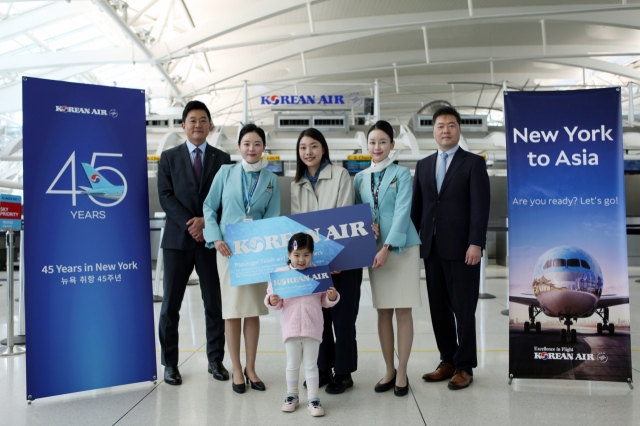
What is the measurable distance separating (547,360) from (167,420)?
7.93ft

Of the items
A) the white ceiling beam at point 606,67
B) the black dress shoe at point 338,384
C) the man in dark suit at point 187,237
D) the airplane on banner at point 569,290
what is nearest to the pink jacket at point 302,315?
the black dress shoe at point 338,384

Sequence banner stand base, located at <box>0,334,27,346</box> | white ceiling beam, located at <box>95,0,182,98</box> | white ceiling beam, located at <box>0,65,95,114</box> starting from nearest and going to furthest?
banner stand base, located at <box>0,334,27,346</box> → white ceiling beam, located at <box>95,0,182,98</box> → white ceiling beam, located at <box>0,65,95,114</box>

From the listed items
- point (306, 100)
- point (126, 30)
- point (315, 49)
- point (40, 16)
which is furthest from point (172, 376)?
point (315, 49)

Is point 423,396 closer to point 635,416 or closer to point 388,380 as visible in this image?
point 388,380

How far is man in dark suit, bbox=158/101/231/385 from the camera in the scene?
3.62 metres

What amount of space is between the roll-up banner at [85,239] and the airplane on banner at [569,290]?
263 centimetres

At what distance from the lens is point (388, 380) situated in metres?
3.41

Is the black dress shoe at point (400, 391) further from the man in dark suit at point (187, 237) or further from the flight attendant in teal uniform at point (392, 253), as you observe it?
the man in dark suit at point (187, 237)

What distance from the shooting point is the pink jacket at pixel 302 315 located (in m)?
3.01

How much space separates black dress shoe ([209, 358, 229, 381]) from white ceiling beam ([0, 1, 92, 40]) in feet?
49.8

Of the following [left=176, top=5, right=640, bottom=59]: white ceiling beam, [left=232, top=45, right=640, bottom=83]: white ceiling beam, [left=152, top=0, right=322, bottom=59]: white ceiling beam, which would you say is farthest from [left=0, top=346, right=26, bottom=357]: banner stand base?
[left=232, top=45, right=640, bottom=83]: white ceiling beam

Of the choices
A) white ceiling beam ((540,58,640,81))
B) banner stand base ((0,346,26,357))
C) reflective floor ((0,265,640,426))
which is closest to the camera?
reflective floor ((0,265,640,426))

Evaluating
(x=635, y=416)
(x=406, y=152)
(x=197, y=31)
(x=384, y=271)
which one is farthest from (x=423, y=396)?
(x=197, y=31)

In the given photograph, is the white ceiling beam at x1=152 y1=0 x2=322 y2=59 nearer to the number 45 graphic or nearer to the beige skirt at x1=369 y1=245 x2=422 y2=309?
the number 45 graphic
